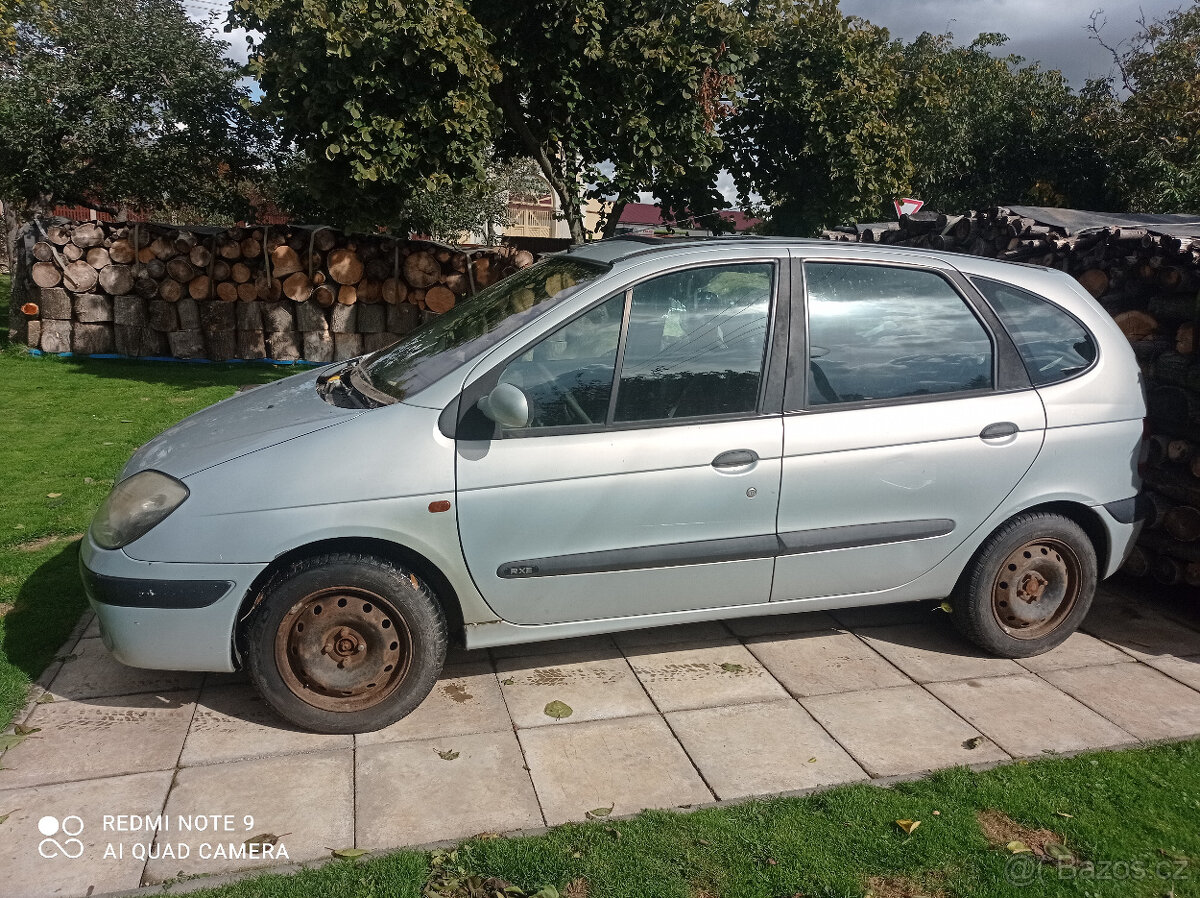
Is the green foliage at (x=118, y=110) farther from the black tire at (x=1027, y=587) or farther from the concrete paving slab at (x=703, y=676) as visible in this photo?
the black tire at (x=1027, y=587)

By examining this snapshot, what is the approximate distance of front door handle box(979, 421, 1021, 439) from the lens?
4.09m

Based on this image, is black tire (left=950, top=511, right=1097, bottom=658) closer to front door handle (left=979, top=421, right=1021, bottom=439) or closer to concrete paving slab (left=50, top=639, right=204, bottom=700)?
front door handle (left=979, top=421, right=1021, bottom=439)

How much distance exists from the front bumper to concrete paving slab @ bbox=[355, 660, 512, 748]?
67 centimetres

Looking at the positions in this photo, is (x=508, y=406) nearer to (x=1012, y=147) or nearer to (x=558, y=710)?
(x=558, y=710)

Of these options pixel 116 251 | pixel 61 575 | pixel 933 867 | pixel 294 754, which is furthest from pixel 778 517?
pixel 116 251

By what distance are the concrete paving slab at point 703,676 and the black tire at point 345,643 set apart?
986 millimetres

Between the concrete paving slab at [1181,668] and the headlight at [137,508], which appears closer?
the headlight at [137,508]

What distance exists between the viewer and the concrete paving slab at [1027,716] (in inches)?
147

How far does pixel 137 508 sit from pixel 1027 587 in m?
3.80

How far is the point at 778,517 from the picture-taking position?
12.8 ft

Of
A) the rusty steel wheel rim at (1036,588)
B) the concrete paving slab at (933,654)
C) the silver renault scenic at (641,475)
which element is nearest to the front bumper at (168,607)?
the silver renault scenic at (641,475)

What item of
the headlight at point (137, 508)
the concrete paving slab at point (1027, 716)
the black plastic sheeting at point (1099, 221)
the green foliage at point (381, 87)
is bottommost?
the concrete paving slab at point (1027, 716)

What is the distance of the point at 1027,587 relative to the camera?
4.38m

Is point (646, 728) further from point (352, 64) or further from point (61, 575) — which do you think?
point (352, 64)
